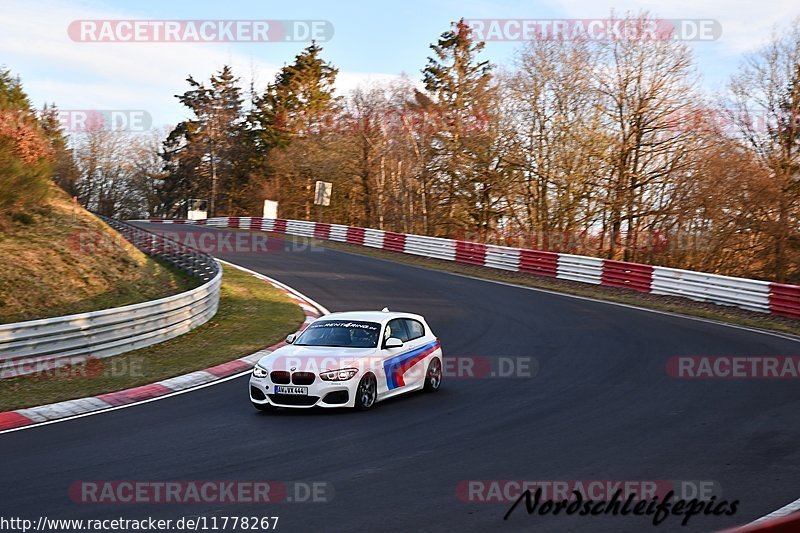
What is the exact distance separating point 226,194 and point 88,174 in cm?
1634

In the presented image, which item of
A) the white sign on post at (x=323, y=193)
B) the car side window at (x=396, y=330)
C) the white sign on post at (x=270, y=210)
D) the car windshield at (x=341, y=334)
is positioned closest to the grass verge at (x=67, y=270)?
the car windshield at (x=341, y=334)

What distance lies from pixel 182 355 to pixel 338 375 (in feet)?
19.7

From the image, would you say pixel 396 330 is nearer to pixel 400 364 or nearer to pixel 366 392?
pixel 400 364

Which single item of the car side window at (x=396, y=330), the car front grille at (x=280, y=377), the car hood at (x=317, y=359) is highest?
the car side window at (x=396, y=330)

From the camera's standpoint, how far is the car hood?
1105 cm

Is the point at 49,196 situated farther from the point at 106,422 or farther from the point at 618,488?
the point at 618,488

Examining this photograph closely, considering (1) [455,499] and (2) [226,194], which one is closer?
(1) [455,499]

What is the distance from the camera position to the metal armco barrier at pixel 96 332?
13469 mm

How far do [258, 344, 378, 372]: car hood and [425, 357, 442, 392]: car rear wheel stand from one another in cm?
140

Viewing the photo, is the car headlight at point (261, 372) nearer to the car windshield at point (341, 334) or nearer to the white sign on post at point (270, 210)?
the car windshield at point (341, 334)

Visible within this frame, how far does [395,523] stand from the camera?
6.48 m

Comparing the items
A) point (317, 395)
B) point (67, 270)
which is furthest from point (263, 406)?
point (67, 270)

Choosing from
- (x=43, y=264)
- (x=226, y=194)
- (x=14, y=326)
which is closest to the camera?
(x=14, y=326)

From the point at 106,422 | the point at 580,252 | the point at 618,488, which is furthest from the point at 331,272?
the point at 618,488
